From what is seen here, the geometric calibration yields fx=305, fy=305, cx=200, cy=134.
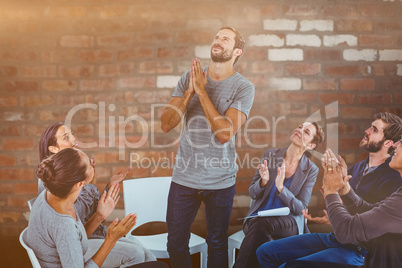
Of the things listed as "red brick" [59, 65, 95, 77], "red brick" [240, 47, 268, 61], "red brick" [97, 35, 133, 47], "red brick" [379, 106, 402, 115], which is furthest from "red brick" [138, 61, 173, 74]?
"red brick" [379, 106, 402, 115]

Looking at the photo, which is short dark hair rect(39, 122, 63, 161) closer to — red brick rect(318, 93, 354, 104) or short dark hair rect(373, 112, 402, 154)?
red brick rect(318, 93, 354, 104)

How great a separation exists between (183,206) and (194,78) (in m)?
0.59

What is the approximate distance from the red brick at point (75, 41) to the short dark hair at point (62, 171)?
51 cm

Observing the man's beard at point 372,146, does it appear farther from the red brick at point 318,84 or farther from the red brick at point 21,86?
the red brick at point 21,86

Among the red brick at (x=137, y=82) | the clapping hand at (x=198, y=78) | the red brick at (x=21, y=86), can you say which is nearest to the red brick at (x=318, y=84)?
the clapping hand at (x=198, y=78)

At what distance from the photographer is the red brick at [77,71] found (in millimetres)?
1415

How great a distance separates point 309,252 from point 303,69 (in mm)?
838

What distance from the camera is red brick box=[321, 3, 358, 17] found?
142cm

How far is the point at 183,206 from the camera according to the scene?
1413 millimetres

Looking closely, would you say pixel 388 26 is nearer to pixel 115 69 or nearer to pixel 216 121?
pixel 216 121

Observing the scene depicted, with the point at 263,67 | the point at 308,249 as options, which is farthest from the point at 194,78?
the point at 308,249

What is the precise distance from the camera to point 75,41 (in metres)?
1.41

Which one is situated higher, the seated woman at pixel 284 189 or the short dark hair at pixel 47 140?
the short dark hair at pixel 47 140

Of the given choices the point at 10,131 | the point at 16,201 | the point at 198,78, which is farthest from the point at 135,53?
the point at 16,201
